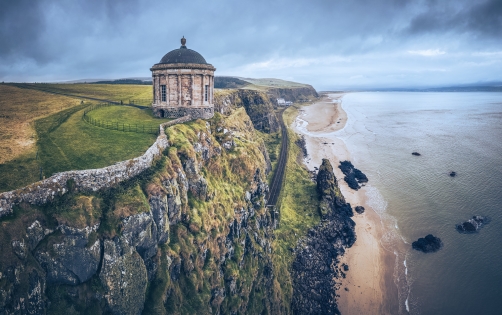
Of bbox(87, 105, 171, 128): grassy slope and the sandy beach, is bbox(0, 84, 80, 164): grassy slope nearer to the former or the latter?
bbox(87, 105, 171, 128): grassy slope

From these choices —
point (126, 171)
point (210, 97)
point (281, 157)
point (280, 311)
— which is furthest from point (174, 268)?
point (281, 157)

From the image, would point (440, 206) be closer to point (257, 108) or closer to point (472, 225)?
point (472, 225)

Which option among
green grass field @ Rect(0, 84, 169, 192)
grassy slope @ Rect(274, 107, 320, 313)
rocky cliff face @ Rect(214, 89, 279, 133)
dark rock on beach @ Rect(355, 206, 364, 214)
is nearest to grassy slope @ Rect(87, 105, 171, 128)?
green grass field @ Rect(0, 84, 169, 192)

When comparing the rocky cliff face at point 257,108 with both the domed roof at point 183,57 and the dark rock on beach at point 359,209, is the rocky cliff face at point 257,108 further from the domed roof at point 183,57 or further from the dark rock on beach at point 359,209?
the dark rock on beach at point 359,209

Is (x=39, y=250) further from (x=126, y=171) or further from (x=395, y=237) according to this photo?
(x=395, y=237)

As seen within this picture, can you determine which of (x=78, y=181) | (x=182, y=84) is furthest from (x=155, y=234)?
(x=182, y=84)

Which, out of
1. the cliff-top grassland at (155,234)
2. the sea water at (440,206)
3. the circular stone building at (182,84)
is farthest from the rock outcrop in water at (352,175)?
the circular stone building at (182,84)

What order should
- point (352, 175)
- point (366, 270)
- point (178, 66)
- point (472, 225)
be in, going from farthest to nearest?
1. point (352, 175)
2. point (472, 225)
3. point (178, 66)
4. point (366, 270)
